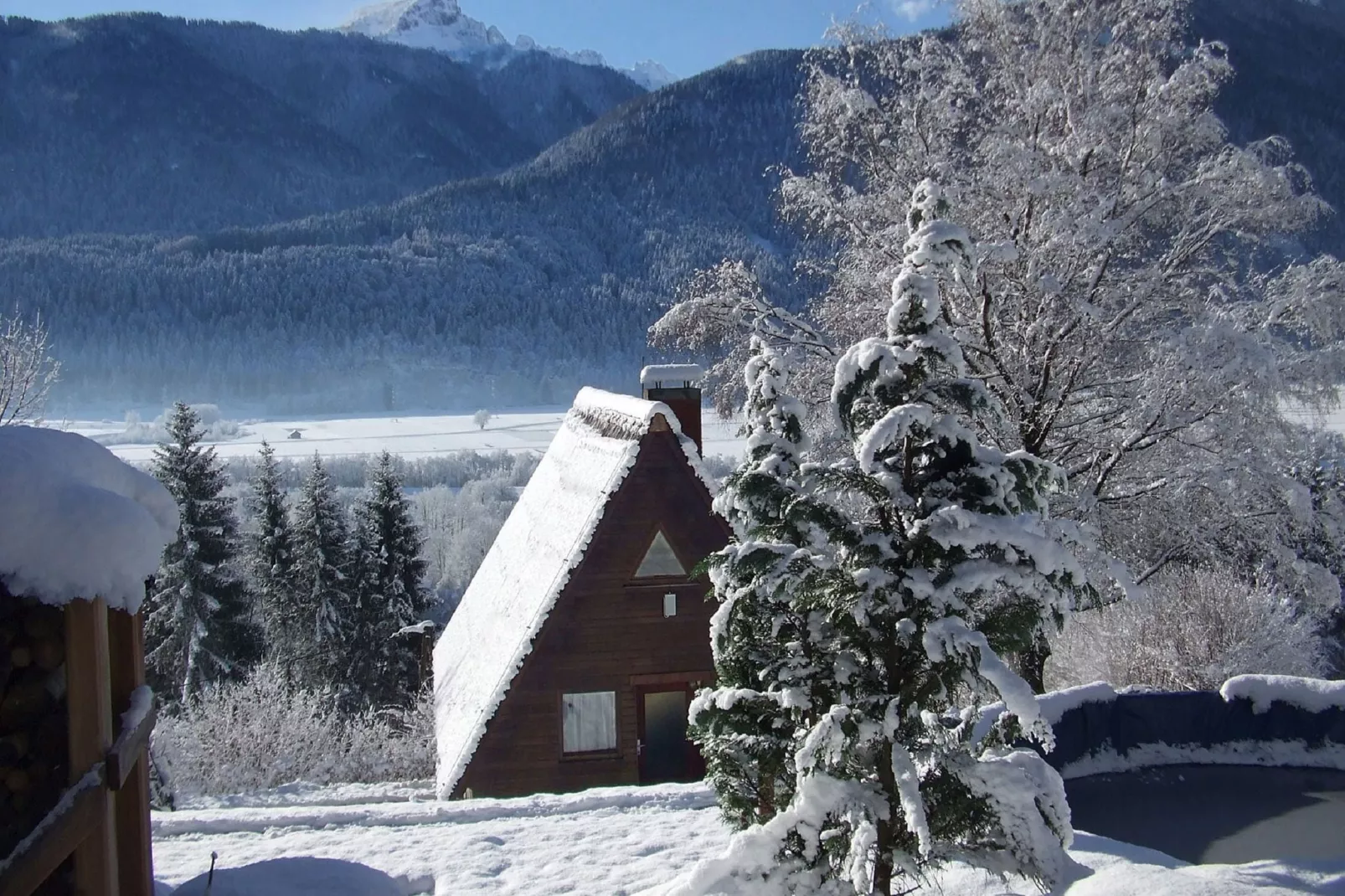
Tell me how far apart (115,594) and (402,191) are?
168598 mm

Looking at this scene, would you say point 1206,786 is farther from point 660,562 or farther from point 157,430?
point 157,430

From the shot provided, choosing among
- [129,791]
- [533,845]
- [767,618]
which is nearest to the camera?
[129,791]

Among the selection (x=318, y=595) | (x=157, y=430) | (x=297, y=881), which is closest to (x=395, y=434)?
(x=157, y=430)

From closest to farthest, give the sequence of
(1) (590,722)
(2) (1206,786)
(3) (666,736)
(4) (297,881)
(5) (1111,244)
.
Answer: (4) (297,881) → (2) (1206,786) → (1) (590,722) → (3) (666,736) → (5) (1111,244)

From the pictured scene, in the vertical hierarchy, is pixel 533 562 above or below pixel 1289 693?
above

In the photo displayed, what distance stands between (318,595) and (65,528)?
26.3 m

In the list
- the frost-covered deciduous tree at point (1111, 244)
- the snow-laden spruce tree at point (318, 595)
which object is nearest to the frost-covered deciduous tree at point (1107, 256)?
the frost-covered deciduous tree at point (1111, 244)

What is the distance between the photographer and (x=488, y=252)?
3307 inches

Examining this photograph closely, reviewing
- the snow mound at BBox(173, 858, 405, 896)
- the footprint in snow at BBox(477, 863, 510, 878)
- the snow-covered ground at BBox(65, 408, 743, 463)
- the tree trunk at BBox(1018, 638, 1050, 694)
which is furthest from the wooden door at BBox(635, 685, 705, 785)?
the snow-covered ground at BBox(65, 408, 743, 463)

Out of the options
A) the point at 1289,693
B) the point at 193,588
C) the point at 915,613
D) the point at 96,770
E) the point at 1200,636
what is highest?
the point at 915,613

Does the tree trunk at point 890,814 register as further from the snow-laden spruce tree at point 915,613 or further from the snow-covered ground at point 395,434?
the snow-covered ground at point 395,434

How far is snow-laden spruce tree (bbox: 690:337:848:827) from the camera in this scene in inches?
196

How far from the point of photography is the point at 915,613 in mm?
4695

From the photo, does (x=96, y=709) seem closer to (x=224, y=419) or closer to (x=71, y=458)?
(x=71, y=458)
